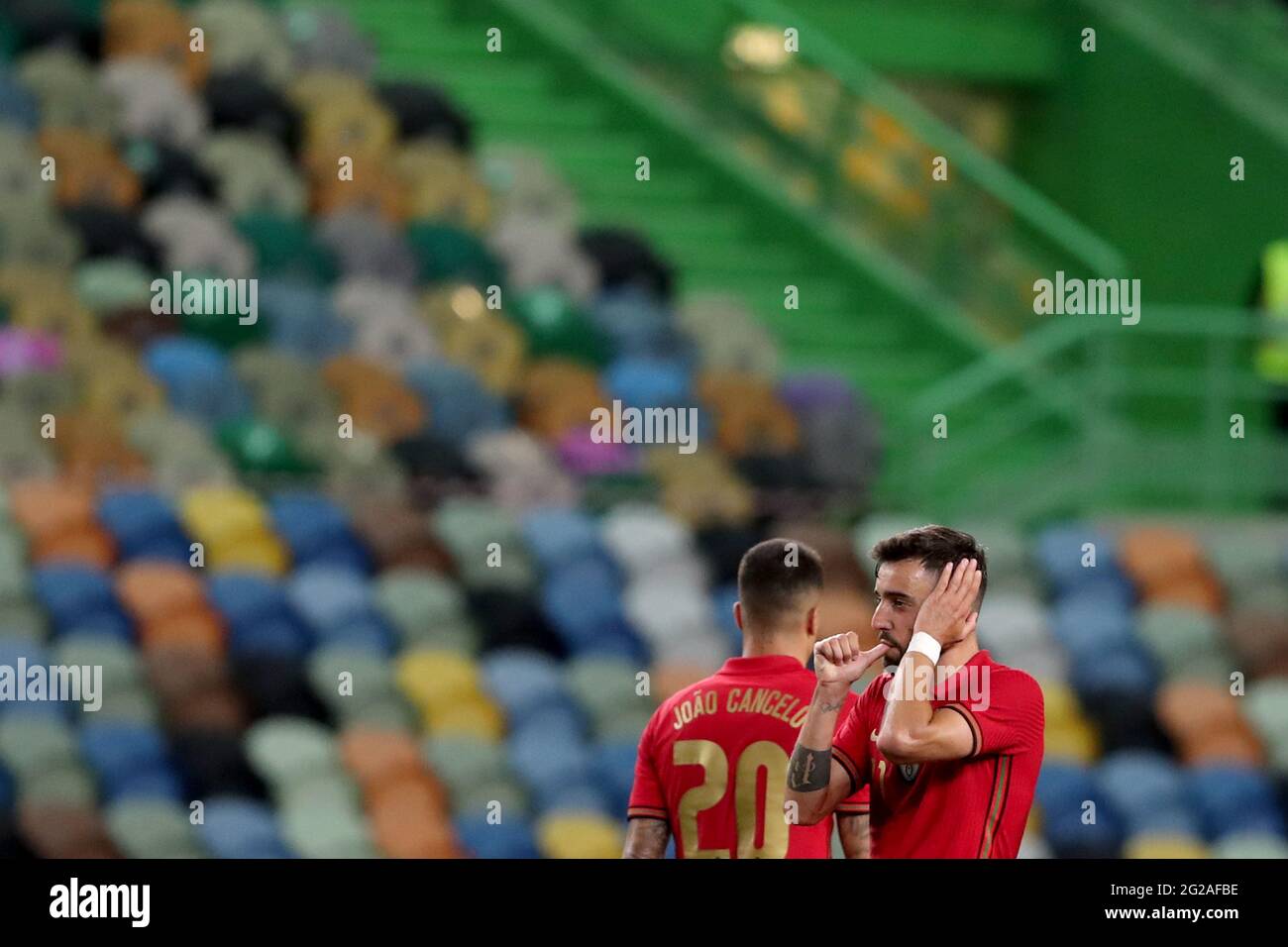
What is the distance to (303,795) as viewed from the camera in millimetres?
7016

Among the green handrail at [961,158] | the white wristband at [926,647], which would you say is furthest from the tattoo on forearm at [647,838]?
the green handrail at [961,158]

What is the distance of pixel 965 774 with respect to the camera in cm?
385

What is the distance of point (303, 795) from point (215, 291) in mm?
2066

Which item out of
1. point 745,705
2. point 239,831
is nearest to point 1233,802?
point 239,831

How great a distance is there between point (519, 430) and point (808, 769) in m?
4.75

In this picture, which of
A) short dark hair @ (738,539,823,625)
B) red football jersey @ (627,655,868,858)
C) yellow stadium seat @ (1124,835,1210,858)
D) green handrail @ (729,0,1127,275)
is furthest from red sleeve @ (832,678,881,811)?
green handrail @ (729,0,1127,275)

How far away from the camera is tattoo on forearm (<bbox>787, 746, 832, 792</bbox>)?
383 centimetres

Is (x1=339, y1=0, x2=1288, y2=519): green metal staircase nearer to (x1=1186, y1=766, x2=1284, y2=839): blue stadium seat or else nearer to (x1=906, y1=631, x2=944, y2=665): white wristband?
(x1=1186, y1=766, x2=1284, y2=839): blue stadium seat

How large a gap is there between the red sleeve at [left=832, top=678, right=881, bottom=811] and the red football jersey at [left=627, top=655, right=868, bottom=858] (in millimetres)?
288

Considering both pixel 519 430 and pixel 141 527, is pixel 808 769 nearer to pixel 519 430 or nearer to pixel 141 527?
pixel 141 527

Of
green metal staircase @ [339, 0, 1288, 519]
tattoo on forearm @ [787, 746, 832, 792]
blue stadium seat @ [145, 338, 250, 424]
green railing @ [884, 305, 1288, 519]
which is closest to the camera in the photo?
tattoo on forearm @ [787, 746, 832, 792]
